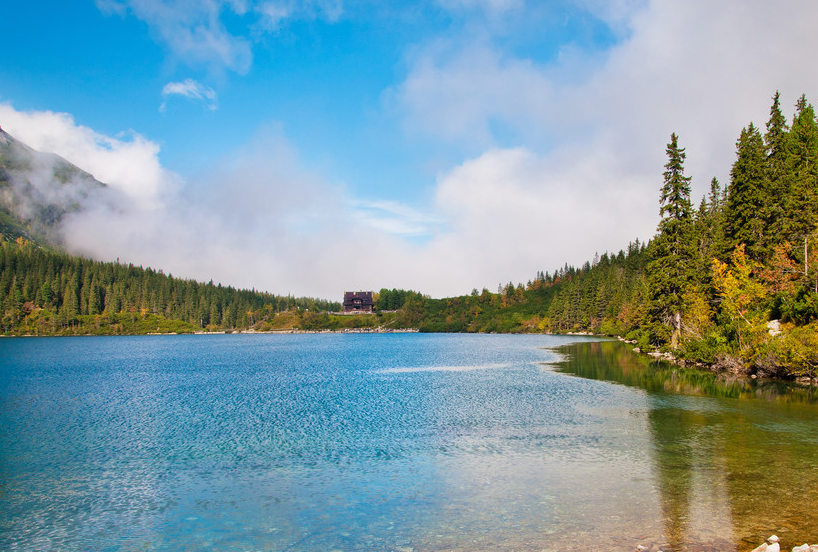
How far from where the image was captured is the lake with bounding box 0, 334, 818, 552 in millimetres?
15984

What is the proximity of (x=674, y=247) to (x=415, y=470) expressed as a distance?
6252 cm

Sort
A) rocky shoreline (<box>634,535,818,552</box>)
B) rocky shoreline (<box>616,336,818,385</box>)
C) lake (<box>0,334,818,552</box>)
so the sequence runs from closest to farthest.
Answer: rocky shoreline (<box>634,535,818,552</box>) < lake (<box>0,334,818,552</box>) < rocky shoreline (<box>616,336,818,385</box>)

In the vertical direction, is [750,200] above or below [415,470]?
above

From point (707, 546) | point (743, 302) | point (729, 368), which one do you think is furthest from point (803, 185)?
point (707, 546)

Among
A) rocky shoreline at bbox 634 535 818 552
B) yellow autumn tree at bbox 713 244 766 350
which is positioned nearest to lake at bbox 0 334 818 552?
rocky shoreline at bbox 634 535 818 552

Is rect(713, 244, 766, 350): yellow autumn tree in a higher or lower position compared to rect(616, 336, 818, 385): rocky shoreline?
higher

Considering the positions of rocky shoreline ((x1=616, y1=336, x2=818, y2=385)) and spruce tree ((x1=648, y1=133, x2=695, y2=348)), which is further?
spruce tree ((x1=648, y1=133, x2=695, y2=348))

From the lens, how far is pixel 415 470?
75.8 feet

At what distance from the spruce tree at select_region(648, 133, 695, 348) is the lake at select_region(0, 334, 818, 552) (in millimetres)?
24344

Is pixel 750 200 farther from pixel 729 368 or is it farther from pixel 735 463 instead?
pixel 735 463

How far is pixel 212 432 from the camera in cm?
3234

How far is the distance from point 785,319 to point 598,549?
4885 cm

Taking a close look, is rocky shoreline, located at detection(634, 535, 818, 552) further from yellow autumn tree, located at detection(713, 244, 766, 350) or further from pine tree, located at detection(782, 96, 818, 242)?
pine tree, located at detection(782, 96, 818, 242)

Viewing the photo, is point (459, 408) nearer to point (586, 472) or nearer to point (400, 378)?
point (586, 472)
